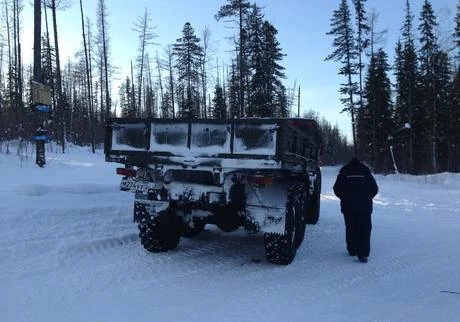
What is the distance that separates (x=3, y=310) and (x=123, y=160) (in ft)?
8.77

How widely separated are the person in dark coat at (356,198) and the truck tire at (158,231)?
2.72 metres

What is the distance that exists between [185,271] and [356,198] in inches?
121

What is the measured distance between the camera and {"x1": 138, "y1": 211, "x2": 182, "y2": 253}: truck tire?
726 centimetres

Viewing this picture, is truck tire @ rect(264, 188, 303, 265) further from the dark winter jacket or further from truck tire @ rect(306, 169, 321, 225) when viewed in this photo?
truck tire @ rect(306, 169, 321, 225)

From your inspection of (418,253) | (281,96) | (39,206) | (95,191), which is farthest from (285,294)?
(281,96)

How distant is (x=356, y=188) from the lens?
8172 mm

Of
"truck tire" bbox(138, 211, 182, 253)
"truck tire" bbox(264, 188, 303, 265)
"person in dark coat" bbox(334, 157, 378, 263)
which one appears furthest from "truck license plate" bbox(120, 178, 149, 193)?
"person in dark coat" bbox(334, 157, 378, 263)

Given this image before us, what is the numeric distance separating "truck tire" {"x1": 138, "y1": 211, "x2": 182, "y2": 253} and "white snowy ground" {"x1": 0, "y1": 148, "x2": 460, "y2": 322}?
0.18m

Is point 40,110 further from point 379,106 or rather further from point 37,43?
point 379,106

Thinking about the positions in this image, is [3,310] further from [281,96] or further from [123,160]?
[281,96]

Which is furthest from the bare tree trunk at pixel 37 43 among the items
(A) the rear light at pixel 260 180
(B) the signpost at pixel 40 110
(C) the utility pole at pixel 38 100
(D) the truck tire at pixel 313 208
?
(A) the rear light at pixel 260 180

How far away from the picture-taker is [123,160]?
7.07m

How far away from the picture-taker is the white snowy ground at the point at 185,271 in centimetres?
511

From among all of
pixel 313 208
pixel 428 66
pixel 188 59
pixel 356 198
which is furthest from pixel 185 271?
pixel 188 59
